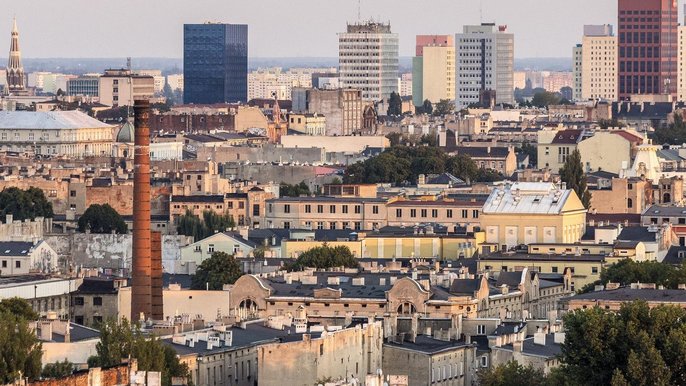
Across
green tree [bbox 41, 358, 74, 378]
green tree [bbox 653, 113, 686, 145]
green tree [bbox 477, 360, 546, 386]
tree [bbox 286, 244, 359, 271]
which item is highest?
green tree [bbox 653, 113, 686, 145]

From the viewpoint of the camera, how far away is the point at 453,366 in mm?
68438

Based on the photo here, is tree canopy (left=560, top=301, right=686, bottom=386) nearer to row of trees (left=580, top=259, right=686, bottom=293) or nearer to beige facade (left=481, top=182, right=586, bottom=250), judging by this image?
row of trees (left=580, top=259, right=686, bottom=293)

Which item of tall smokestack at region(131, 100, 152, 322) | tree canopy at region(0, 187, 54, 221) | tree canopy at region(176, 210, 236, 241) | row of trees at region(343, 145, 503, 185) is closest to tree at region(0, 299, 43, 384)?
tall smokestack at region(131, 100, 152, 322)

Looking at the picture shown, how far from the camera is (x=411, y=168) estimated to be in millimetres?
151625

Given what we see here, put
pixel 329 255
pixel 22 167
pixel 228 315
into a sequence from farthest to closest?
pixel 22 167
pixel 329 255
pixel 228 315

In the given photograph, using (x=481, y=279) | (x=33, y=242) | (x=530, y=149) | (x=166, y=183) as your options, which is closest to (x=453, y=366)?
(x=481, y=279)

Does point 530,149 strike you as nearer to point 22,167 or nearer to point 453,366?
point 22,167

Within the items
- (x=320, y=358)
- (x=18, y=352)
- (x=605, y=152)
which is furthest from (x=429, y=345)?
(x=605, y=152)

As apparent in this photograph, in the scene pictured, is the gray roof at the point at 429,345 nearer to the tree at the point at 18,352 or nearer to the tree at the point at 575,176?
the tree at the point at 18,352

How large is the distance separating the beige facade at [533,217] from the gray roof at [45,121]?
274 ft

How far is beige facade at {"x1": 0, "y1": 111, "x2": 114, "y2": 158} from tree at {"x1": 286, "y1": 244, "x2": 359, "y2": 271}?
293ft

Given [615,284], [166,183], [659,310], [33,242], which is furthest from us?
[166,183]

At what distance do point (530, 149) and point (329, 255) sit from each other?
86871 millimetres

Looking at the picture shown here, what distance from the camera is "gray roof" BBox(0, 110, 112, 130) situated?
18950cm
